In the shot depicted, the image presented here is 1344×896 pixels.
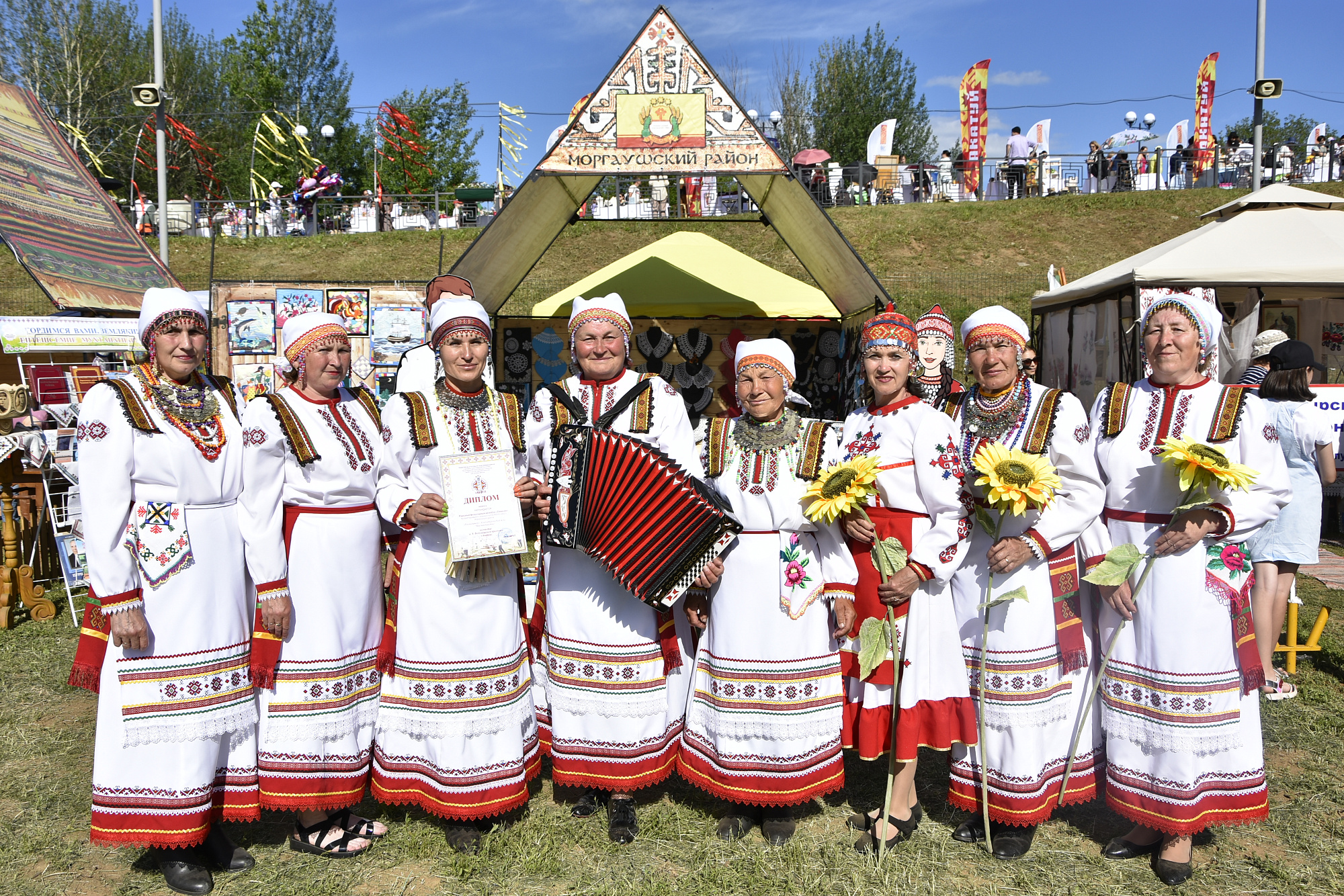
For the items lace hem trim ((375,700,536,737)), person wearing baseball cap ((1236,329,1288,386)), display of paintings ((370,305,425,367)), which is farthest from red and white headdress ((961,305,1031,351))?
display of paintings ((370,305,425,367))

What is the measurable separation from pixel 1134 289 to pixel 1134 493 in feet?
25.7

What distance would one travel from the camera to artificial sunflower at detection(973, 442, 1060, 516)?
9.82 ft

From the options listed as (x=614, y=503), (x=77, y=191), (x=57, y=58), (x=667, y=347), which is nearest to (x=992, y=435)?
(x=614, y=503)

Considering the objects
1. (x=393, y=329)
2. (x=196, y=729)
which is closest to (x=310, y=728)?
(x=196, y=729)

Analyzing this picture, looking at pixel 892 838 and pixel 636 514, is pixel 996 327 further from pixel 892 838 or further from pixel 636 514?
pixel 892 838

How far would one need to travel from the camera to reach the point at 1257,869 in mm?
3416

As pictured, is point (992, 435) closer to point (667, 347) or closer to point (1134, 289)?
point (667, 347)

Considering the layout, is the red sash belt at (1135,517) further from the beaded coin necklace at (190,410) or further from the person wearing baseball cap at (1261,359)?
the beaded coin necklace at (190,410)

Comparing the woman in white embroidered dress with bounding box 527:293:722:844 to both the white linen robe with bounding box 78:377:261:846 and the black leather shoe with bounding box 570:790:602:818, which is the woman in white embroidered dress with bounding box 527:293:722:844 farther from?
the white linen robe with bounding box 78:377:261:846

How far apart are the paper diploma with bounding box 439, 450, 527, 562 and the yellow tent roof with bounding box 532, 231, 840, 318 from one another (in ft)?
18.9

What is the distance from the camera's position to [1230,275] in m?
9.16

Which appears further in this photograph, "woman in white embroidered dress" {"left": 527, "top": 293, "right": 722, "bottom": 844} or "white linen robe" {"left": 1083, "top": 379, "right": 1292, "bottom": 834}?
"woman in white embroidered dress" {"left": 527, "top": 293, "right": 722, "bottom": 844}

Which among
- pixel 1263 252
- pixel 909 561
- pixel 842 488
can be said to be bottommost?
pixel 909 561

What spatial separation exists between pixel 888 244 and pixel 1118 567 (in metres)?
21.4
